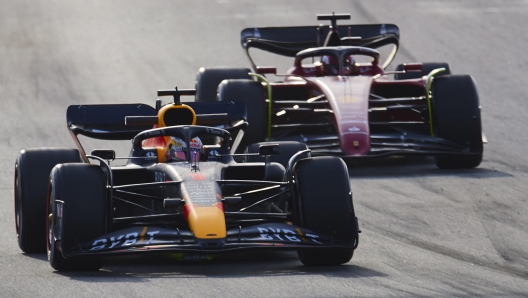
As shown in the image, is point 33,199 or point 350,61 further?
point 350,61

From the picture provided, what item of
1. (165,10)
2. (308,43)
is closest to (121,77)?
(308,43)

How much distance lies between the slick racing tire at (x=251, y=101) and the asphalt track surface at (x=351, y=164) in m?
1.40

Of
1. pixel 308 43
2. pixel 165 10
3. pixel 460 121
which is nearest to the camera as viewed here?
pixel 460 121

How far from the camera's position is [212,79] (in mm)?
17344

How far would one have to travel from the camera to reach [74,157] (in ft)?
33.4

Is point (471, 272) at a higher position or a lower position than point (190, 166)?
lower

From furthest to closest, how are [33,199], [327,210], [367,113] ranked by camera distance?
[367,113], [33,199], [327,210]

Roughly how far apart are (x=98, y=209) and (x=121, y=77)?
13.9 m

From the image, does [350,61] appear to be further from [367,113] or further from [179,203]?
[179,203]

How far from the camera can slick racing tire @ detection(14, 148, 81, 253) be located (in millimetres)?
9969

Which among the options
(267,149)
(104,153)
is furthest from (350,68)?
(104,153)

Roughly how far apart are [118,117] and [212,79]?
5.68 meters

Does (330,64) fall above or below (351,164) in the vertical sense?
above

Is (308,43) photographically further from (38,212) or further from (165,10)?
(165,10)
